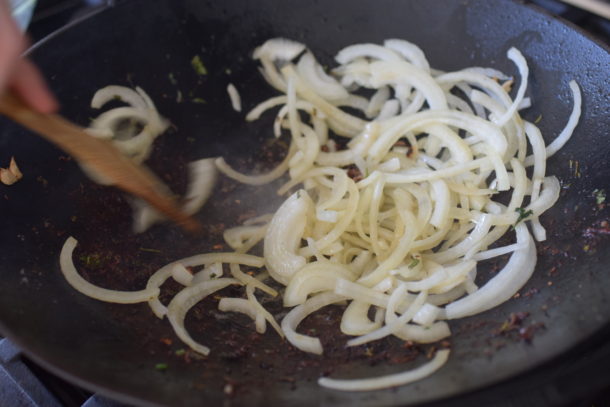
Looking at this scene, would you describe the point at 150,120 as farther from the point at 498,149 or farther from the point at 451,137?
the point at 498,149

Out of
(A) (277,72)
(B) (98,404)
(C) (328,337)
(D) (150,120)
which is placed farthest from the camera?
(A) (277,72)

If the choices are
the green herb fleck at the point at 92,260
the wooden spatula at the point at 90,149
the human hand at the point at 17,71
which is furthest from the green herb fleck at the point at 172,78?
the human hand at the point at 17,71

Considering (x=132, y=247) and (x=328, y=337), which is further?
(x=132, y=247)

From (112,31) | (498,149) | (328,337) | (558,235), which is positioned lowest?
(328,337)

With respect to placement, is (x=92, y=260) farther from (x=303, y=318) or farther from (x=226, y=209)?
(x=303, y=318)

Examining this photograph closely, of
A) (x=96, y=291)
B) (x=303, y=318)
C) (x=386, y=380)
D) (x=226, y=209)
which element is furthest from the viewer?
(x=226, y=209)

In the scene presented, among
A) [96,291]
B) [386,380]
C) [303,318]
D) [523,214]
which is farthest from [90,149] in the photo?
[523,214]

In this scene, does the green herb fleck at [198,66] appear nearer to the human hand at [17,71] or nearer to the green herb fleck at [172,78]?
the green herb fleck at [172,78]

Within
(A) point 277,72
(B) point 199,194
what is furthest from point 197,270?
(A) point 277,72
